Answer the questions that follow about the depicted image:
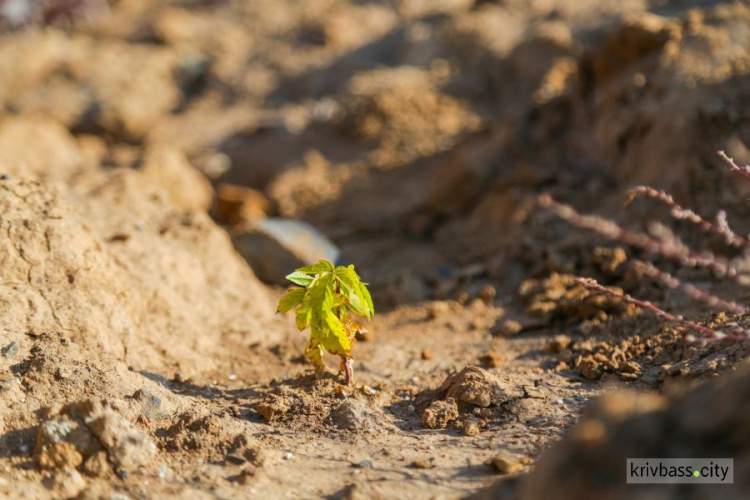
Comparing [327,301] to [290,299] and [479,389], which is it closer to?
[290,299]

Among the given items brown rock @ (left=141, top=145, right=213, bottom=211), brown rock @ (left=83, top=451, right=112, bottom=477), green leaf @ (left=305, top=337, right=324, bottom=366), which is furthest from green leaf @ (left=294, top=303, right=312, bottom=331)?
brown rock @ (left=141, top=145, right=213, bottom=211)

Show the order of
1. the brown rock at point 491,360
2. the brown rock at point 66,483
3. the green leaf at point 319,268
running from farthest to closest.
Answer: the brown rock at point 491,360 → the green leaf at point 319,268 → the brown rock at point 66,483

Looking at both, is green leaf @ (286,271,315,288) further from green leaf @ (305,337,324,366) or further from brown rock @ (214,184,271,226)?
brown rock @ (214,184,271,226)

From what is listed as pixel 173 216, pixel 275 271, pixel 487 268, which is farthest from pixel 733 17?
pixel 173 216

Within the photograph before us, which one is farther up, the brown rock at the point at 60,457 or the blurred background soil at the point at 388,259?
the blurred background soil at the point at 388,259

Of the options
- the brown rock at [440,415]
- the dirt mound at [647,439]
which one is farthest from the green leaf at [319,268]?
the dirt mound at [647,439]

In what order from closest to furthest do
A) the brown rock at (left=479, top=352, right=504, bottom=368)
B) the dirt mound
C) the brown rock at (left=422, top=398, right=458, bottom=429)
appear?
1. the dirt mound
2. the brown rock at (left=422, top=398, right=458, bottom=429)
3. the brown rock at (left=479, top=352, right=504, bottom=368)

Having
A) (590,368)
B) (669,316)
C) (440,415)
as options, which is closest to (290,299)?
(440,415)

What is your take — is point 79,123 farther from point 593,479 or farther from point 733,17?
point 593,479

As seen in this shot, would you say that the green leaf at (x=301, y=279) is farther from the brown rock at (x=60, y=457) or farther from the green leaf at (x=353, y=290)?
the brown rock at (x=60, y=457)
